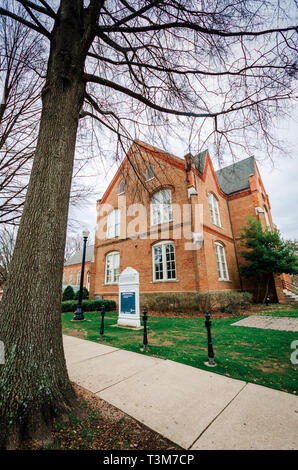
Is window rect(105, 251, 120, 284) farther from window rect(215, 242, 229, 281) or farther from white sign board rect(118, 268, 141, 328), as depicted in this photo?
white sign board rect(118, 268, 141, 328)

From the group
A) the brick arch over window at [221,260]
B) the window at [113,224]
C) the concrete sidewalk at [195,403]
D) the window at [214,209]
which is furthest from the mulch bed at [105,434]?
the window at [113,224]

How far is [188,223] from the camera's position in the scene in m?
12.4

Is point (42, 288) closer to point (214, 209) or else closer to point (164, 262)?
point (164, 262)

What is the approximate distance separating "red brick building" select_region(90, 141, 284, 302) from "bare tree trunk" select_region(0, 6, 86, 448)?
267 inches

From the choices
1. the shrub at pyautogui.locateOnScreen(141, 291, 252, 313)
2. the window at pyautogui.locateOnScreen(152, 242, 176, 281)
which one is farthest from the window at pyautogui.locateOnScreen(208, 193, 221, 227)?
the shrub at pyautogui.locateOnScreen(141, 291, 252, 313)

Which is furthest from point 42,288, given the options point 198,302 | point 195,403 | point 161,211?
point 161,211

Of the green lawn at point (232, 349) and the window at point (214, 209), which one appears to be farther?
the window at point (214, 209)

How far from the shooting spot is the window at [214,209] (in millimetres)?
14990

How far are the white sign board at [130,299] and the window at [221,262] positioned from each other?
7.44 metres

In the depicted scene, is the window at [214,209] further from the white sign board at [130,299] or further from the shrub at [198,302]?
the white sign board at [130,299]

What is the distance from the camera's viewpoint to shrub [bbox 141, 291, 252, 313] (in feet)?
34.1

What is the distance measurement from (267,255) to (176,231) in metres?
6.08

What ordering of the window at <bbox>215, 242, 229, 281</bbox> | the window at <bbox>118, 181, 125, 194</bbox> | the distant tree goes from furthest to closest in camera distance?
the window at <bbox>118, 181, 125, 194</bbox>
the window at <bbox>215, 242, 229, 281</bbox>
the distant tree

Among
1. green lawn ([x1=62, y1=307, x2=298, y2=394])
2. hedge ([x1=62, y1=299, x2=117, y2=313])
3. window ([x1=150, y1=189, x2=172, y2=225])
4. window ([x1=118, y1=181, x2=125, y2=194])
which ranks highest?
window ([x1=118, y1=181, x2=125, y2=194])
